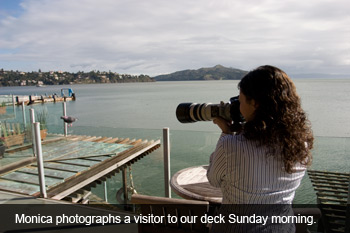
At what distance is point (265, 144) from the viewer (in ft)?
3.35

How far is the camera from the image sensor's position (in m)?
1.22

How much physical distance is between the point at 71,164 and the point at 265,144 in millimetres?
4268

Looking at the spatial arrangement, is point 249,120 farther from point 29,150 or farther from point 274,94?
point 29,150

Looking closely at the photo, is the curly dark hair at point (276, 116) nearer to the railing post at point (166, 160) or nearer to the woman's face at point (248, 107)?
the woman's face at point (248, 107)

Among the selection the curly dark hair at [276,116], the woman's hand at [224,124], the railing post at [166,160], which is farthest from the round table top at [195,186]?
the curly dark hair at [276,116]

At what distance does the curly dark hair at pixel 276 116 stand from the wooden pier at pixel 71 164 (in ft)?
7.96

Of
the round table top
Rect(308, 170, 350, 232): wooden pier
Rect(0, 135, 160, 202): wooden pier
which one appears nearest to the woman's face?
the round table top

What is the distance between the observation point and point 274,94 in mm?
1018

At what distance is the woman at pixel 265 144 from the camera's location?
3.34 feet

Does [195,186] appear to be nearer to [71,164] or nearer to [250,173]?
[250,173]

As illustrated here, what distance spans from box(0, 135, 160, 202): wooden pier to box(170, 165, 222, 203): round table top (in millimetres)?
847

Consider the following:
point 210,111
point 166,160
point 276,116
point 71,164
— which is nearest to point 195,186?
point 166,160

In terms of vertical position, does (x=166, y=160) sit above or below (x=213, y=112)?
below

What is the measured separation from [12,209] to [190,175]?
2.29 m
